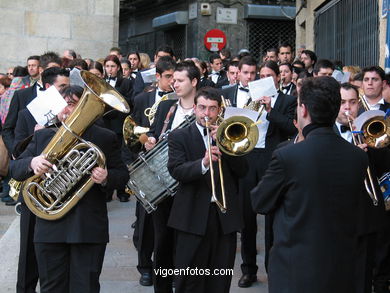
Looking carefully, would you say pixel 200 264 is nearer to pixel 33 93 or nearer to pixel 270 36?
pixel 33 93

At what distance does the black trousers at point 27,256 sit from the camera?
584cm

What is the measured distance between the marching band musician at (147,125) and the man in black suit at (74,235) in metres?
1.65

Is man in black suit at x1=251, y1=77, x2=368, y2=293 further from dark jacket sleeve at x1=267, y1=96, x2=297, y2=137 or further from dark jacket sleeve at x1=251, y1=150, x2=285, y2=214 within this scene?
dark jacket sleeve at x1=267, y1=96, x2=297, y2=137

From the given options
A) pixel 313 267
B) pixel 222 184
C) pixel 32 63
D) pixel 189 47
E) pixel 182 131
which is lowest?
pixel 313 267

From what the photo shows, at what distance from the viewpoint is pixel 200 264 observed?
530cm

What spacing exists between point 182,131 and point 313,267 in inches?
75.9

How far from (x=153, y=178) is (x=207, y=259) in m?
1.07

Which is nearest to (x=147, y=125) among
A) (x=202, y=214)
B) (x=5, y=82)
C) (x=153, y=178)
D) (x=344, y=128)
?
(x=153, y=178)

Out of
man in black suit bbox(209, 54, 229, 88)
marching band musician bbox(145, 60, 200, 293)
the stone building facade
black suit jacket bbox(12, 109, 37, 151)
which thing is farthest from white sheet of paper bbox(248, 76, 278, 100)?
the stone building facade

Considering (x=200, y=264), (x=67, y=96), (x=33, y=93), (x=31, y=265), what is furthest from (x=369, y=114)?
(x=33, y=93)

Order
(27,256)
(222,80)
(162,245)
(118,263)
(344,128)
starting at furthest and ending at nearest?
(222,80), (118,263), (162,245), (27,256), (344,128)

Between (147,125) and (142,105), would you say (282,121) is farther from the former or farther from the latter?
(142,105)

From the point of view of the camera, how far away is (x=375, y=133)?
17.8 ft

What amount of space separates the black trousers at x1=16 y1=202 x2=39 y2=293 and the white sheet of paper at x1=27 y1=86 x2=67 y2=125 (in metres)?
1.06
